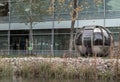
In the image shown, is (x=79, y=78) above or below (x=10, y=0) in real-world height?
below

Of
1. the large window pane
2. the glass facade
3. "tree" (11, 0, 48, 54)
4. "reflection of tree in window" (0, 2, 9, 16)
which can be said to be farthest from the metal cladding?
"reflection of tree in window" (0, 2, 9, 16)

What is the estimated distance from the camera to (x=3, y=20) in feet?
148

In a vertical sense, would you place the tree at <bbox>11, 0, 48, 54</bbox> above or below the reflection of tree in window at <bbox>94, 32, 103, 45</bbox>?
above

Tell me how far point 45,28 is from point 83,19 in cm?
425

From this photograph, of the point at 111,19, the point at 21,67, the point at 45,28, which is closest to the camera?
the point at 21,67

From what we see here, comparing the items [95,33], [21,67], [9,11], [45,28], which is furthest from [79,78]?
[9,11]

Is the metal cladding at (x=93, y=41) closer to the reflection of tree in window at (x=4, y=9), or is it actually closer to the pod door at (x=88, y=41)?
the pod door at (x=88, y=41)

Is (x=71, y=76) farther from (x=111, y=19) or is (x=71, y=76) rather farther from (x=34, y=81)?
(x=111, y=19)

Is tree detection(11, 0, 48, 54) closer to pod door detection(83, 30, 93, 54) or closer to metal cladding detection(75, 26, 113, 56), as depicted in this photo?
metal cladding detection(75, 26, 113, 56)

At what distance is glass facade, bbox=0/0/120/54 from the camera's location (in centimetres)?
3806

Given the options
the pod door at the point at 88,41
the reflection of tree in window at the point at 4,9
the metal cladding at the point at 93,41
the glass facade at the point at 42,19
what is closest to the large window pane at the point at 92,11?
the glass facade at the point at 42,19

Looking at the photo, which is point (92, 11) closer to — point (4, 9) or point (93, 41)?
point (4, 9)

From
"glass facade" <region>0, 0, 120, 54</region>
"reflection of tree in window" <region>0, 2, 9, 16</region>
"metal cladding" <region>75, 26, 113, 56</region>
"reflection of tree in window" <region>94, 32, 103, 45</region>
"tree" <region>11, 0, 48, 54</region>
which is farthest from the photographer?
"reflection of tree in window" <region>0, 2, 9, 16</region>

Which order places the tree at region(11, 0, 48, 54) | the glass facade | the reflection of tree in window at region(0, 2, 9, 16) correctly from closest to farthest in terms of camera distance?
the tree at region(11, 0, 48, 54), the glass facade, the reflection of tree in window at region(0, 2, 9, 16)
